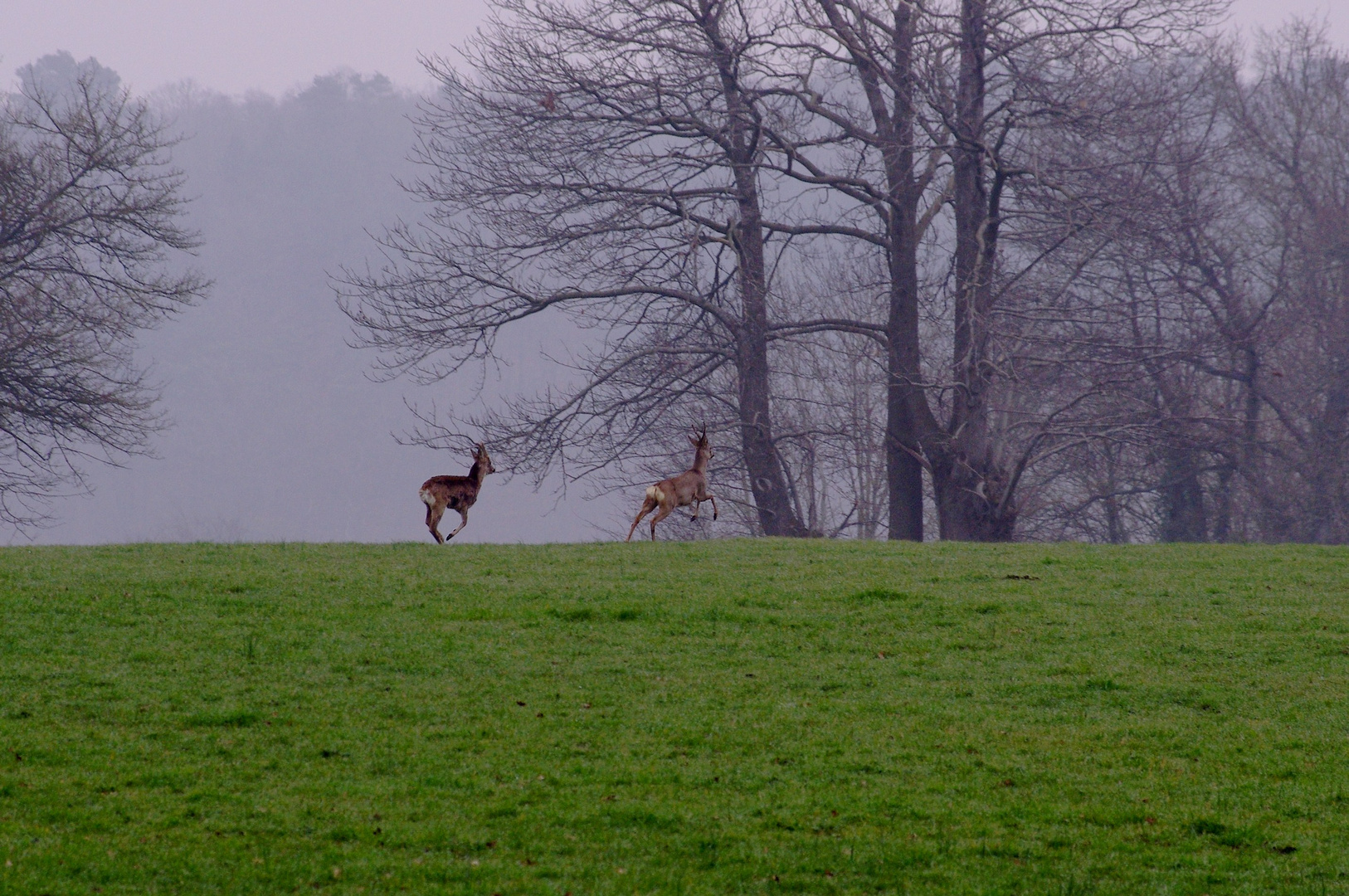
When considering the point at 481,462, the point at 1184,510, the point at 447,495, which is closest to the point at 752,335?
the point at 481,462

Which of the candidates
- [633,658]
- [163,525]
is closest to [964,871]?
[633,658]

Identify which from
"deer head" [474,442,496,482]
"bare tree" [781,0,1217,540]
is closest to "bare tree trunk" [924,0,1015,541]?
"bare tree" [781,0,1217,540]

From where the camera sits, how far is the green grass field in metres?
6.64

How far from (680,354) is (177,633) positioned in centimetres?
1675

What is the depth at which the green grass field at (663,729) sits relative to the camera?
6.64m

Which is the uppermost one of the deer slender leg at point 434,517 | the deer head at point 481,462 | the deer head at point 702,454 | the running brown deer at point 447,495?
the deer head at point 702,454

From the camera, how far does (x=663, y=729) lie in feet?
29.1

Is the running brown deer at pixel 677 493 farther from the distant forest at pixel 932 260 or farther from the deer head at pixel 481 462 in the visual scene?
the distant forest at pixel 932 260

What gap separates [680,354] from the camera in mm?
26734

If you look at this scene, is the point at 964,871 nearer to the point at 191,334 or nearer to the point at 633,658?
the point at 633,658

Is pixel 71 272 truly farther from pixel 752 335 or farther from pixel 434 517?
pixel 434 517

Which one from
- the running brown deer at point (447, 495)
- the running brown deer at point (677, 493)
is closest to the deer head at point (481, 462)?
the running brown deer at point (447, 495)

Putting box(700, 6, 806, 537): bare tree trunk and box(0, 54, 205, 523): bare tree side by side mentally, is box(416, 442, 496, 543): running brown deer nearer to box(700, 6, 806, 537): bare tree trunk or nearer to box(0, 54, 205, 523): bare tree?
box(700, 6, 806, 537): bare tree trunk

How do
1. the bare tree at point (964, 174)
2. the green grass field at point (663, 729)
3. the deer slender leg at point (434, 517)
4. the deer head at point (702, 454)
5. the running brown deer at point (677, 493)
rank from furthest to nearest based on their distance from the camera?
the bare tree at point (964, 174)
the deer head at point (702, 454)
the running brown deer at point (677, 493)
the deer slender leg at point (434, 517)
the green grass field at point (663, 729)
